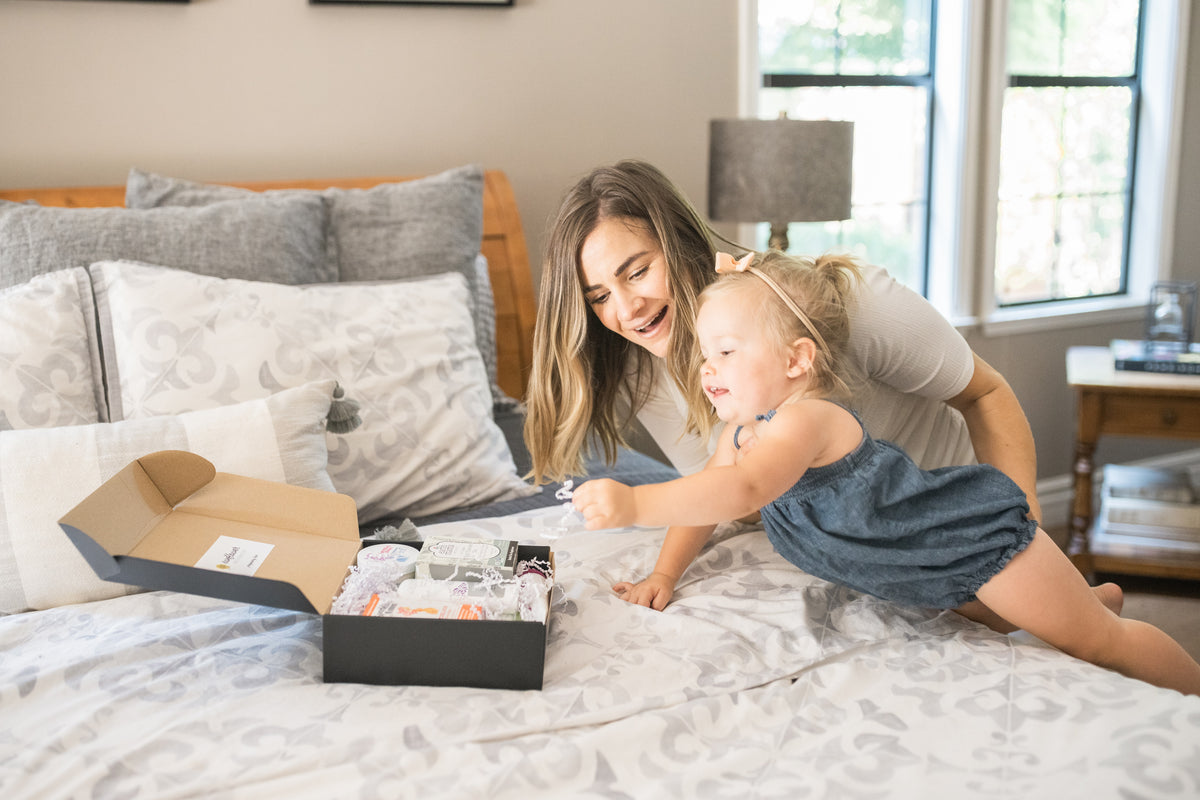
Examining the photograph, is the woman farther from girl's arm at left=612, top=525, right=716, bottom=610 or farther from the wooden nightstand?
the wooden nightstand

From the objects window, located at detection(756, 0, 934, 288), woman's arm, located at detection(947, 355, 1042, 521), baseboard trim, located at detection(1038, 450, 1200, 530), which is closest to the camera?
woman's arm, located at detection(947, 355, 1042, 521)

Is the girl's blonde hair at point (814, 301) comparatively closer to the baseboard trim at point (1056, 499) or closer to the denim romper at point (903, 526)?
the denim romper at point (903, 526)

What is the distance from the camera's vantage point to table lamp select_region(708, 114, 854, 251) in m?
2.27

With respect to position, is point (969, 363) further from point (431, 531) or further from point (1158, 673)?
point (431, 531)

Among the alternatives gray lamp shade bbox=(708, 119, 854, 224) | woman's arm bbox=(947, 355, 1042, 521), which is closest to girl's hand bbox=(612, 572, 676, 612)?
woman's arm bbox=(947, 355, 1042, 521)

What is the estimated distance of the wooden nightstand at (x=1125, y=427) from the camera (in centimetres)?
260

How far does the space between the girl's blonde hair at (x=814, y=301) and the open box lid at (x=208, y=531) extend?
591mm

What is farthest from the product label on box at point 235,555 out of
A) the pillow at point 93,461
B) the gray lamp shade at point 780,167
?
the gray lamp shade at point 780,167

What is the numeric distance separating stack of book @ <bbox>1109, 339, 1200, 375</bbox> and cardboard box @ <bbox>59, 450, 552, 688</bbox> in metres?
2.13

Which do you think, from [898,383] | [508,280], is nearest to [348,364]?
[508,280]

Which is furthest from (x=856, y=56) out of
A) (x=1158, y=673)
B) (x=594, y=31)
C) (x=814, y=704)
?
(x=814, y=704)

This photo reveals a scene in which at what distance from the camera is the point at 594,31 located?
8.14 feet

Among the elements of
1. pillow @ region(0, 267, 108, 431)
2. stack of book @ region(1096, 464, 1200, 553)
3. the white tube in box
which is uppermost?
pillow @ region(0, 267, 108, 431)

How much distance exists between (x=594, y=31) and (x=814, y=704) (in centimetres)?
195
